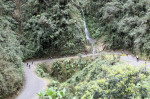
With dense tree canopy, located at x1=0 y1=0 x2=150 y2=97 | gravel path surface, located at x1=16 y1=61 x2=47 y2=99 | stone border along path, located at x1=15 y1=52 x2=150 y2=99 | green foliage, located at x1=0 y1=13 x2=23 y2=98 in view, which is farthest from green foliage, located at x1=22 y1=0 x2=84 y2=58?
green foliage, located at x1=0 y1=13 x2=23 y2=98

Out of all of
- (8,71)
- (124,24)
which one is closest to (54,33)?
(124,24)

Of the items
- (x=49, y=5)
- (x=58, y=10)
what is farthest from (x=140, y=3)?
(x=49, y=5)

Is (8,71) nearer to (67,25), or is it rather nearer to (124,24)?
(67,25)

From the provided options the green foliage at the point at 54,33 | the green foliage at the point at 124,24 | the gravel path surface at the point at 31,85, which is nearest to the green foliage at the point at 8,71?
the gravel path surface at the point at 31,85

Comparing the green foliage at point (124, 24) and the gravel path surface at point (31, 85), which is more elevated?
the green foliage at point (124, 24)

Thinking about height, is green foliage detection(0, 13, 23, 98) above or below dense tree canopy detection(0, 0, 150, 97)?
below

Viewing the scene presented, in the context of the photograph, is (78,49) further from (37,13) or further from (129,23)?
(37,13)

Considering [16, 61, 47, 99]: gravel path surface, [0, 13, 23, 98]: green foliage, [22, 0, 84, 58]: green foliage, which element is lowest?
[16, 61, 47, 99]: gravel path surface

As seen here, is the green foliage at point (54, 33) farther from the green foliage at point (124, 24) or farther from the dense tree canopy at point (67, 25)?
the green foliage at point (124, 24)

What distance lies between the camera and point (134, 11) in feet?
82.6

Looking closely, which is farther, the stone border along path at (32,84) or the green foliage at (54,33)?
the green foliage at (54,33)

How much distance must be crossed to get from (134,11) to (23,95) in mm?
22632

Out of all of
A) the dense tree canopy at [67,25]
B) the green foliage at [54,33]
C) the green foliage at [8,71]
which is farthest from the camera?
the green foliage at [54,33]

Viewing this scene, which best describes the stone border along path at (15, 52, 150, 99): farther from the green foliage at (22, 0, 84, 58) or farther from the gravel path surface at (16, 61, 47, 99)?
the green foliage at (22, 0, 84, 58)
